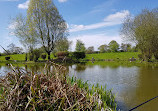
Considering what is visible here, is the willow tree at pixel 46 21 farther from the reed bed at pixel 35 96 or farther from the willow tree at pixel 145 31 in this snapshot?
the reed bed at pixel 35 96

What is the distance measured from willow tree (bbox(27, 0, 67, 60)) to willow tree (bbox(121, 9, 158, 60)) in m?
10.5

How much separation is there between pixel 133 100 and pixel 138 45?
15537 mm

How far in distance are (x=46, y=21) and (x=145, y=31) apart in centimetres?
1440

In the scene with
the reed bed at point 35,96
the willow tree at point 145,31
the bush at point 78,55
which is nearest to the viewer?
the reed bed at point 35,96

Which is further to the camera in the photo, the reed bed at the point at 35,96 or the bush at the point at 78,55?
the bush at the point at 78,55

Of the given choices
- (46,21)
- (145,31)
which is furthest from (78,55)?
(145,31)

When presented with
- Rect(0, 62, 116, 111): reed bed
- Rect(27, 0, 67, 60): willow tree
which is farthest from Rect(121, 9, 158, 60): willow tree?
Rect(0, 62, 116, 111): reed bed

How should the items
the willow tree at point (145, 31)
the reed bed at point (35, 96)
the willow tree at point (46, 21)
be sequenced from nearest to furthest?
1. the reed bed at point (35, 96)
2. the willow tree at point (145, 31)
3. the willow tree at point (46, 21)

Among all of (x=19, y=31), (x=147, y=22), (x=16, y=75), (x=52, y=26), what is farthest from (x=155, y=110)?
(x=19, y=31)

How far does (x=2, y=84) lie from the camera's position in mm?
1699

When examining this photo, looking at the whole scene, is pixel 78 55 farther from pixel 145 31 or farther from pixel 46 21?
pixel 145 31

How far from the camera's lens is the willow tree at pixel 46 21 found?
20156 millimetres

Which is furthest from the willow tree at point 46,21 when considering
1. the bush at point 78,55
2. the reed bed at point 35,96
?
the reed bed at point 35,96

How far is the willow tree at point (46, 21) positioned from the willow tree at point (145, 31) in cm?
1053
